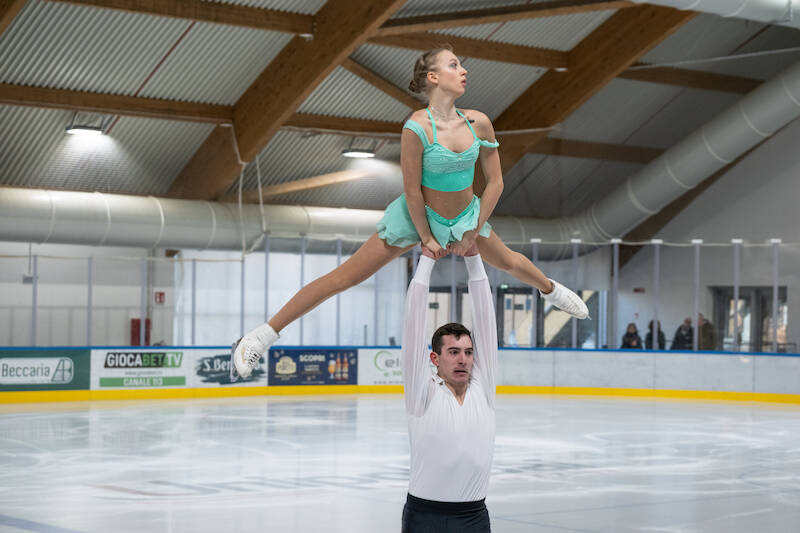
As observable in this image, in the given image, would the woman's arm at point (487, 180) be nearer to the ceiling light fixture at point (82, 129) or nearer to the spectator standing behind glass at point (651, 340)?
the ceiling light fixture at point (82, 129)

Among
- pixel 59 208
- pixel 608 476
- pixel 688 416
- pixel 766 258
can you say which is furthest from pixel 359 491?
pixel 766 258

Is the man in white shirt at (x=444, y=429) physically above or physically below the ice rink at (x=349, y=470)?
above

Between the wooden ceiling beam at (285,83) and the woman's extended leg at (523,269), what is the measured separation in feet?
44.1

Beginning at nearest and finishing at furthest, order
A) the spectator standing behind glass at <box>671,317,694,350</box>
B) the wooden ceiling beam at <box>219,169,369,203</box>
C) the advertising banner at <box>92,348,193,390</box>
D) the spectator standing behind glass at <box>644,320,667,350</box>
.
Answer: the advertising banner at <box>92,348,193,390</box>
the spectator standing behind glass at <box>671,317,694,350</box>
the spectator standing behind glass at <box>644,320,667,350</box>
the wooden ceiling beam at <box>219,169,369,203</box>

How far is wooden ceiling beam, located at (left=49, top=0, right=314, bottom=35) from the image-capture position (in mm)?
19156

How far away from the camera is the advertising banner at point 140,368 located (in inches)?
882

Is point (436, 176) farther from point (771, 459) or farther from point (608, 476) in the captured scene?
point (771, 459)

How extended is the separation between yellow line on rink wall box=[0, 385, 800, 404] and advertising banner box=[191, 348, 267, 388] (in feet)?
0.41

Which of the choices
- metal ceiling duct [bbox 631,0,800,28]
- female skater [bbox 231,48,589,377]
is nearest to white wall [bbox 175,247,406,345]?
metal ceiling duct [bbox 631,0,800,28]

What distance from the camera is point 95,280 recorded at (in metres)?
23.8

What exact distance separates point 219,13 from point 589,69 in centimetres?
906

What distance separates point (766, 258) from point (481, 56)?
24.9 feet

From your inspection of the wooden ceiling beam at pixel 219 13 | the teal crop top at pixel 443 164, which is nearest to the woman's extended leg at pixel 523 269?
the teal crop top at pixel 443 164

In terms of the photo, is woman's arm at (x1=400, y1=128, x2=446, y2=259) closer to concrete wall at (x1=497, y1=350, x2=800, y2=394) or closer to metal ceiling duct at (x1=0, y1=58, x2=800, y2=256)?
metal ceiling duct at (x1=0, y1=58, x2=800, y2=256)
